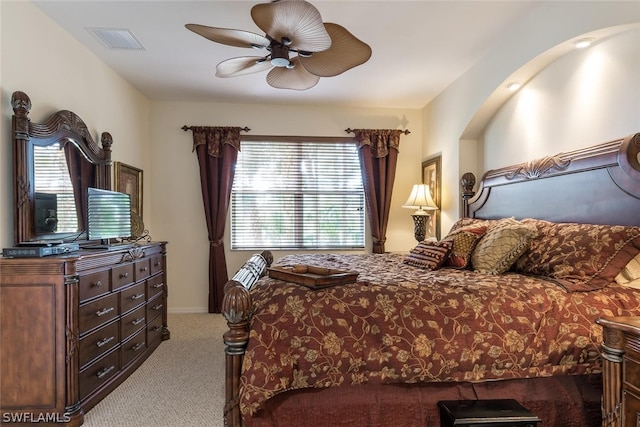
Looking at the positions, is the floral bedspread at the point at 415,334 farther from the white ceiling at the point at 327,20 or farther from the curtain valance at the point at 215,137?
the curtain valance at the point at 215,137

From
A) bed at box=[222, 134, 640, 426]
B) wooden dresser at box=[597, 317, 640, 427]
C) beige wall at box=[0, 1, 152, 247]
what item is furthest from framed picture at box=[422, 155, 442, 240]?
beige wall at box=[0, 1, 152, 247]

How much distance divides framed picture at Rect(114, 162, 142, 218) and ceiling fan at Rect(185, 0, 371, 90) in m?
1.72

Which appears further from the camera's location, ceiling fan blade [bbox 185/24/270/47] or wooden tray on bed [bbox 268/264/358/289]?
ceiling fan blade [bbox 185/24/270/47]

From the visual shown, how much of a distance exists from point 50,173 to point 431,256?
2841mm

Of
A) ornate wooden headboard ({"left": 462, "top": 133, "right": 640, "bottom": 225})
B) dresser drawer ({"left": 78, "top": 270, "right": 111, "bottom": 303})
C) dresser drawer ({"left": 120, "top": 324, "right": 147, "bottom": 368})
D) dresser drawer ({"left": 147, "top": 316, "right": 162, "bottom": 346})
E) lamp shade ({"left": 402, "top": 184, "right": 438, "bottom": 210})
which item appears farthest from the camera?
lamp shade ({"left": 402, "top": 184, "right": 438, "bottom": 210})

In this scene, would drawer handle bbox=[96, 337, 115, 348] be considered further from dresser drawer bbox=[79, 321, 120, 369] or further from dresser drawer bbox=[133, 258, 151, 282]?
dresser drawer bbox=[133, 258, 151, 282]

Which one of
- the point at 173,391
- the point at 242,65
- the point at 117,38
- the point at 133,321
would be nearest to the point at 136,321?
the point at 133,321

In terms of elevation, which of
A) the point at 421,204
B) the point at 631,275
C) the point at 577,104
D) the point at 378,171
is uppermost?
the point at 577,104

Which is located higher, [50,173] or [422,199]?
[50,173]

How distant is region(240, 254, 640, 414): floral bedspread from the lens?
1.62 metres

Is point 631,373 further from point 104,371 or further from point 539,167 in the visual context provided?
point 104,371

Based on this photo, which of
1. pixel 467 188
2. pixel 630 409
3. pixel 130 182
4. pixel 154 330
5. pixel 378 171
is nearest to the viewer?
pixel 630 409

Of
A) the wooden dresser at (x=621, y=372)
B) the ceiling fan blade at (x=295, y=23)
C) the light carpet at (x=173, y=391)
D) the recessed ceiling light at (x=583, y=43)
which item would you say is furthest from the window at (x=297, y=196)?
the wooden dresser at (x=621, y=372)

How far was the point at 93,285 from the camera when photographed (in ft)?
7.52
